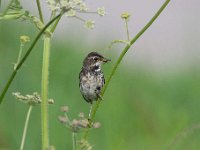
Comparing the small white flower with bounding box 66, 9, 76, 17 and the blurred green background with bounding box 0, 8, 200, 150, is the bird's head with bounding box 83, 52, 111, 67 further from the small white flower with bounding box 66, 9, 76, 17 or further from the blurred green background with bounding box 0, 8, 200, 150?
the small white flower with bounding box 66, 9, 76, 17

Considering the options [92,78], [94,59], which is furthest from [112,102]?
[94,59]

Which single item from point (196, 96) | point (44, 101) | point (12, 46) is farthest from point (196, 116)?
point (44, 101)

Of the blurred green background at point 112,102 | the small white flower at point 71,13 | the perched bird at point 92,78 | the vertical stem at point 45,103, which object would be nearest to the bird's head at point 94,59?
the perched bird at point 92,78

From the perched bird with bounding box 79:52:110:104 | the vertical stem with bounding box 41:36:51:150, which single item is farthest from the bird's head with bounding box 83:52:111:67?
the vertical stem with bounding box 41:36:51:150

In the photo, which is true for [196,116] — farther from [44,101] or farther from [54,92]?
[44,101]

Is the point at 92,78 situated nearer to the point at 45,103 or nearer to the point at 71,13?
the point at 45,103

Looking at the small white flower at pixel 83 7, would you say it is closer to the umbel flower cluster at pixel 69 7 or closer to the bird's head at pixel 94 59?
the umbel flower cluster at pixel 69 7
